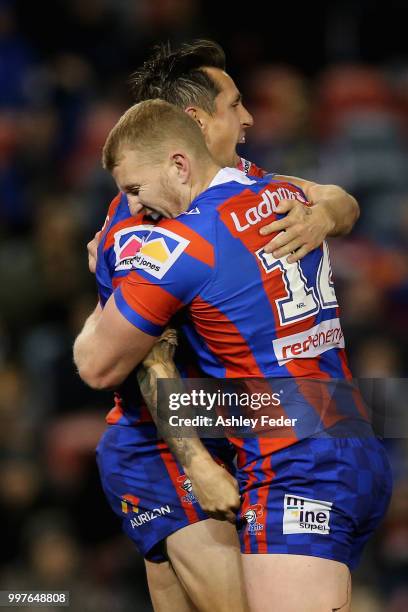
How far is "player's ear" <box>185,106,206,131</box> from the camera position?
149 inches

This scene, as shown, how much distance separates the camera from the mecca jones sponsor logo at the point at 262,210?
11.2ft

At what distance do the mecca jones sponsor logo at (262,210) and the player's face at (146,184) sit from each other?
21 cm

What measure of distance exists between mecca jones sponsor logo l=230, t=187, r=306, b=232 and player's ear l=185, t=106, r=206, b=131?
378mm

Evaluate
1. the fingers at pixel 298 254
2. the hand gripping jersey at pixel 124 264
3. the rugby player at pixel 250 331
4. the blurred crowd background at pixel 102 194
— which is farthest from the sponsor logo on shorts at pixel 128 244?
the blurred crowd background at pixel 102 194

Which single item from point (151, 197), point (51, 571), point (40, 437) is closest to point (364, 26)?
point (40, 437)

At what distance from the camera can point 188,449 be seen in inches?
137

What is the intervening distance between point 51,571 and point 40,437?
1.11 metres

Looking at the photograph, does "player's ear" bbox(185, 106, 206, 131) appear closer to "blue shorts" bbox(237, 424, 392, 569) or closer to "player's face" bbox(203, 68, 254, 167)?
"player's face" bbox(203, 68, 254, 167)

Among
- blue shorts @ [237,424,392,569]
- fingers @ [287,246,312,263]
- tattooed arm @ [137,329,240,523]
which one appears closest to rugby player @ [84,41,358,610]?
fingers @ [287,246,312,263]

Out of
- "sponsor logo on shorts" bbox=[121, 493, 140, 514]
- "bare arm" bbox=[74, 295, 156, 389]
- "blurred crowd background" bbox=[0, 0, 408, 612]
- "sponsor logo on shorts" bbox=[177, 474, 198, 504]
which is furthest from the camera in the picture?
"blurred crowd background" bbox=[0, 0, 408, 612]

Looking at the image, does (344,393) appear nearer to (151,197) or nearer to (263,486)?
(263,486)

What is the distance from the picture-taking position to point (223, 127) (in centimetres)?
381

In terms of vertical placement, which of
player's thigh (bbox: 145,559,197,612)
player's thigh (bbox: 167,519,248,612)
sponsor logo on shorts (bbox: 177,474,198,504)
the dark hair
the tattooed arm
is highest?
the dark hair

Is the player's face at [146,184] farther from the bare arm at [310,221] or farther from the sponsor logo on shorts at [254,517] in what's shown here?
the sponsor logo on shorts at [254,517]
